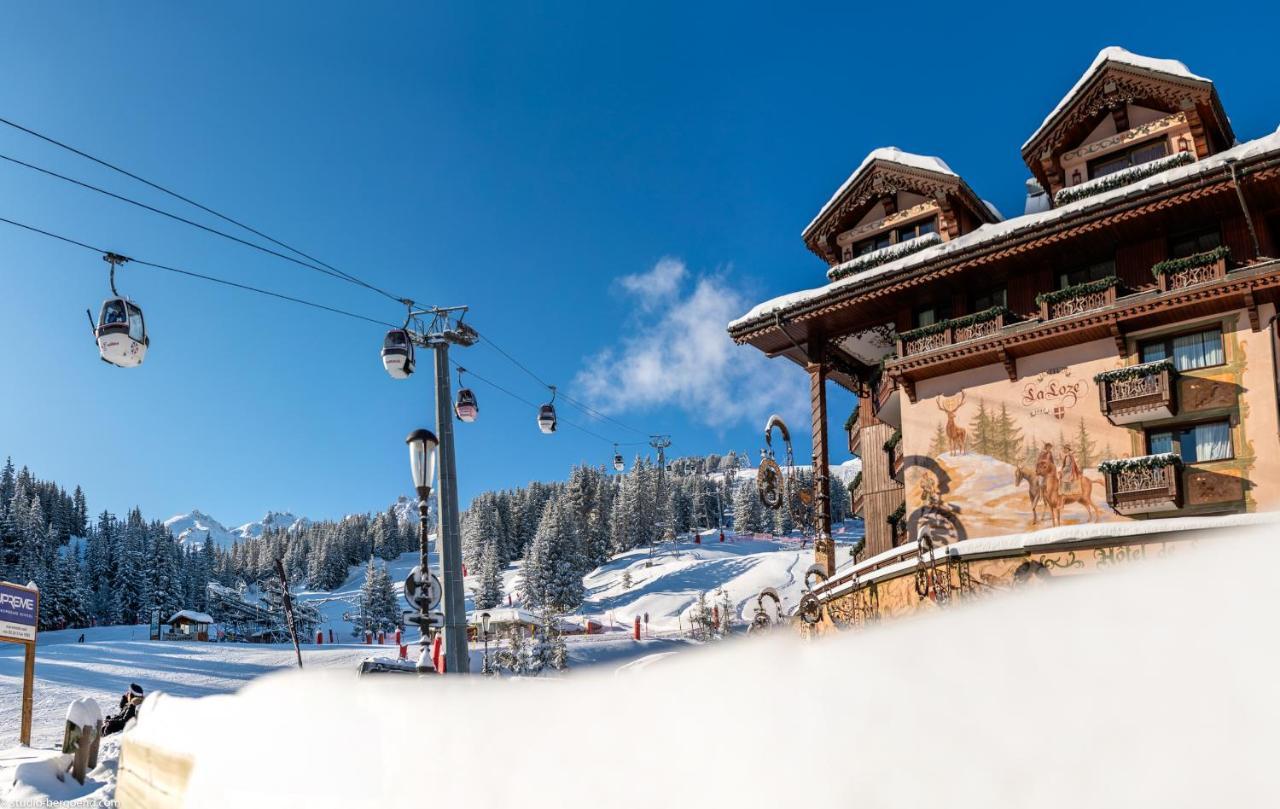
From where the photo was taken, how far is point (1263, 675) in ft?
5.43

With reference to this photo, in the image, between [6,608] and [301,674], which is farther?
[6,608]

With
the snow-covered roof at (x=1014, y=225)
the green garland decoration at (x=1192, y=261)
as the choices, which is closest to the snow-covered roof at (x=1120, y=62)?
the snow-covered roof at (x=1014, y=225)

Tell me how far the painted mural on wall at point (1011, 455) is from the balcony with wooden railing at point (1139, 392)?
0.71m

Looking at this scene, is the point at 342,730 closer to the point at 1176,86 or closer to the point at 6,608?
the point at 6,608

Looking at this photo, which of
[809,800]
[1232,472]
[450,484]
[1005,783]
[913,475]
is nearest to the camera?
[1005,783]

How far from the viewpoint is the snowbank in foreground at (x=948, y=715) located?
67.2 inches

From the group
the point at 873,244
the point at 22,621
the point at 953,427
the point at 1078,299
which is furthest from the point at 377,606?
the point at 1078,299

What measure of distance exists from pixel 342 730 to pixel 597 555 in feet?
333

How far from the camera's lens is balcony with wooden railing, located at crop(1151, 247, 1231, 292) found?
15.5m

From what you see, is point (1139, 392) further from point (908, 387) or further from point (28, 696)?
point (28, 696)

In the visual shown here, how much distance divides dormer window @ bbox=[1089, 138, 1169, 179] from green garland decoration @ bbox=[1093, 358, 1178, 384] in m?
5.15

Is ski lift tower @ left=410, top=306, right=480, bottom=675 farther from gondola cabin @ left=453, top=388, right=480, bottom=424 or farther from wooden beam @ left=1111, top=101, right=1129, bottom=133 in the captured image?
wooden beam @ left=1111, top=101, right=1129, bottom=133

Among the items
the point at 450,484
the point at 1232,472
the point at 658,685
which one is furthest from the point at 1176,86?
the point at 658,685

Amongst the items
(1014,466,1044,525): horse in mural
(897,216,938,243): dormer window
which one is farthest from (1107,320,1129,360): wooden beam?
(897,216,938,243): dormer window
